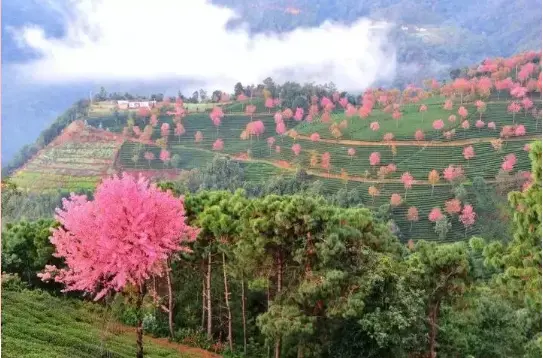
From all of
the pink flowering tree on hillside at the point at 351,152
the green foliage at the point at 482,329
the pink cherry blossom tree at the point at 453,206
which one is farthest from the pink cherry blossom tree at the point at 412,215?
the green foliage at the point at 482,329

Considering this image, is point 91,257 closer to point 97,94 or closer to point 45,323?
point 45,323

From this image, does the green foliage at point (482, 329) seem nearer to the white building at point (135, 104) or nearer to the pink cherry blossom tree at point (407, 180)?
the pink cherry blossom tree at point (407, 180)

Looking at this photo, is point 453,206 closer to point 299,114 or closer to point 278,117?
point 299,114

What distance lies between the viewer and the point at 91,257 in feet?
14.6

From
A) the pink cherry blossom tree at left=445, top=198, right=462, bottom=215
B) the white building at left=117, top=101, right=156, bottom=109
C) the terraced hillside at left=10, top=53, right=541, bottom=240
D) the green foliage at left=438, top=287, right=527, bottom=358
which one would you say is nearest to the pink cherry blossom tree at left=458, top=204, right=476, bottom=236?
the terraced hillside at left=10, top=53, right=541, bottom=240

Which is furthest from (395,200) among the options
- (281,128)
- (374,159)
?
(281,128)

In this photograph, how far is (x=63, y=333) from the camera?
18.9 ft

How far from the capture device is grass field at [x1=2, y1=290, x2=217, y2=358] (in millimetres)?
4945

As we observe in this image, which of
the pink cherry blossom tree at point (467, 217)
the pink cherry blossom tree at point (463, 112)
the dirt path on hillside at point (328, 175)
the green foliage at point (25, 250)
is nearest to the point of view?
the green foliage at point (25, 250)

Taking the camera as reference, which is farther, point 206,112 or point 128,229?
point 206,112

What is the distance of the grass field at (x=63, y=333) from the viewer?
16.2ft

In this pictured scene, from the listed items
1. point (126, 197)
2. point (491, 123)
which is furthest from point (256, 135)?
point (126, 197)

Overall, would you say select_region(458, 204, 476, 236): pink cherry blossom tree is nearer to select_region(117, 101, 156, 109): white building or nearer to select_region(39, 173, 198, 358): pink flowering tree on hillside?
select_region(117, 101, 156, 109): white building

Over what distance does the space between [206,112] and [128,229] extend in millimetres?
12596
